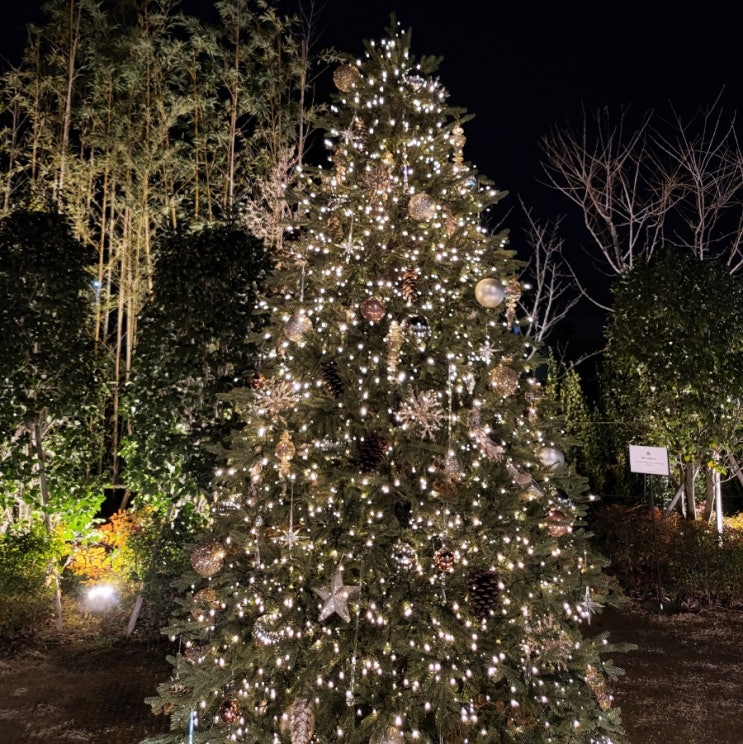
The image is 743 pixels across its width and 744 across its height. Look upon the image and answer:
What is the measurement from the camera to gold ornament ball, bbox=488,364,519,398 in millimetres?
2945

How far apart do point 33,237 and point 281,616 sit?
150 inches

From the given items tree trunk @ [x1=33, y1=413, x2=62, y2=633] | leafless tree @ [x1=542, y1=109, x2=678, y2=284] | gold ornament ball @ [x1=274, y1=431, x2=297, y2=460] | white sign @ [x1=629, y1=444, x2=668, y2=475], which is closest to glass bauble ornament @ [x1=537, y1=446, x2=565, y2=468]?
gold ornament ball @ [x1=274, y1=431, x2=297, y2=460]

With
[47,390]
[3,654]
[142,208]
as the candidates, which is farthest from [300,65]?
[3,654]

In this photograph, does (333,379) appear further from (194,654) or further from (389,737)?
(194,654)

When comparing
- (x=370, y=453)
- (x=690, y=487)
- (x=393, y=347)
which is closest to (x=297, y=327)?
(x=393, y=347)

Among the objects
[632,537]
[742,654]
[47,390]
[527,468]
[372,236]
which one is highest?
[372,236]

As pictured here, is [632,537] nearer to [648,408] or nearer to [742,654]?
[648,408]

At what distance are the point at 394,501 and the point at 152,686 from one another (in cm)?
255

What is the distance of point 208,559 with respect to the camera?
298 centimetres

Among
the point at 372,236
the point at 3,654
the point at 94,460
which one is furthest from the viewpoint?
the point at 94,460

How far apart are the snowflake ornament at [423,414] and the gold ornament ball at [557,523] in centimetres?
63

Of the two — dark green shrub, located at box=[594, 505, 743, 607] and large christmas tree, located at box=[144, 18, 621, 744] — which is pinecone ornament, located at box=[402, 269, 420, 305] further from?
dark green shrub, located at box=[594, 505, 743, 607]

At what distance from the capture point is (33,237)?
5.11 metres

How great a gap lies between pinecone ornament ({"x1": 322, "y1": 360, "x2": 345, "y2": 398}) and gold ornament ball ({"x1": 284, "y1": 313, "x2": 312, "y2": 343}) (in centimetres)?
19
